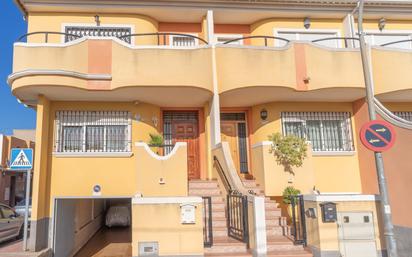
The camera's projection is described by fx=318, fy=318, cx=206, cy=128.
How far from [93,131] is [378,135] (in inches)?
342

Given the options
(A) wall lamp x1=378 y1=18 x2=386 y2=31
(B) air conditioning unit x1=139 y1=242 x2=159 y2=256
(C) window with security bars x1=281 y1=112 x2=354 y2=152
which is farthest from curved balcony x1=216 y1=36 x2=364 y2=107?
(B) air conditioning unit x1=139 y1=242 x2=159 y2=256

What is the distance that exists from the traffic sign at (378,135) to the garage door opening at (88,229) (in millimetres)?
8359

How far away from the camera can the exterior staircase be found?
7824 millimetres

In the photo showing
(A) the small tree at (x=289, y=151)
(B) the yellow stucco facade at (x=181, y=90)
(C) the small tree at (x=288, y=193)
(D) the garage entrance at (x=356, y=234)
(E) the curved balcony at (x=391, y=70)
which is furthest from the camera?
(E) the curved balcony at (x=391, y=70)

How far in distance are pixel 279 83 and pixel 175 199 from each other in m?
5.35

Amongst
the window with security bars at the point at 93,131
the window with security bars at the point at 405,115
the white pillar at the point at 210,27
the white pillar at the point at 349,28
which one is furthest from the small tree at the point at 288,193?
the white pillar at the point at 349,28

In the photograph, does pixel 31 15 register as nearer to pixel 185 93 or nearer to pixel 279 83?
pixel 185 93

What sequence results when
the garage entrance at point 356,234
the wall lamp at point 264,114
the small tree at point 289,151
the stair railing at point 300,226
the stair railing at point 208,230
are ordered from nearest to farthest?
1. the garage entrance at point 356,234
2. the stair railing at point 208,230
3. the stair railing at point 300,226
4. the small tree at point 289,151
5. the wall lamp at point 264,114

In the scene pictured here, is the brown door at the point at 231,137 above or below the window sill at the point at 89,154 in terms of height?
above

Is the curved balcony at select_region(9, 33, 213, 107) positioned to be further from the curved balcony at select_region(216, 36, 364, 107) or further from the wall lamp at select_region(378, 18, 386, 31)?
the wall lamp at select_region(378, 18, 386, 31)

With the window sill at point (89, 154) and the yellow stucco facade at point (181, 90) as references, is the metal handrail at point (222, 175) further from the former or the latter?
the window sill at point (89, 154)

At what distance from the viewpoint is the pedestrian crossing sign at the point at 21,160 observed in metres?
8.51

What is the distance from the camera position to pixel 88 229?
15602mm

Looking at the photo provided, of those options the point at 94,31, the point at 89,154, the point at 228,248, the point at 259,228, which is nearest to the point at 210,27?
the point at 94,31
